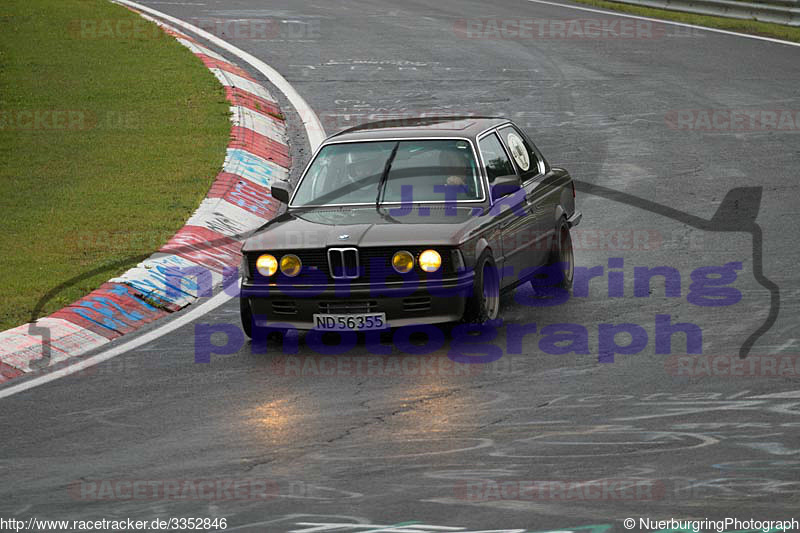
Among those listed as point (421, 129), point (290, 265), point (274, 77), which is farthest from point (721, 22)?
point (290, 265)

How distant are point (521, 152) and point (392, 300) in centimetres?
284

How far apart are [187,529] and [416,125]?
5.83 meters

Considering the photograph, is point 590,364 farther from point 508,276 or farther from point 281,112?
point 281,112

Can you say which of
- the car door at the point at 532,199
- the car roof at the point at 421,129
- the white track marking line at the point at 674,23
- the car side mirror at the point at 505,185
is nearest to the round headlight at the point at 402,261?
the car side mirror at the point at 505,185

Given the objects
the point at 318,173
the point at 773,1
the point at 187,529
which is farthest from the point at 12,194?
the point at 773,1

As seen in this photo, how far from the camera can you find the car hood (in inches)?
365

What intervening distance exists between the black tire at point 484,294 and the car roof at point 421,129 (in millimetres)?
1355

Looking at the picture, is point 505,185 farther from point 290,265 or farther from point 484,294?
point 290,265

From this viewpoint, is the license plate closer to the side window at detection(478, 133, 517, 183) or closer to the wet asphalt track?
the wet asphalt track

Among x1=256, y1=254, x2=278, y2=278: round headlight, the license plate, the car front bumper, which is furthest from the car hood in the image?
the license plate

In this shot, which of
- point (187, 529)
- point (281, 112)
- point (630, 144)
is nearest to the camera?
point (187, 529)

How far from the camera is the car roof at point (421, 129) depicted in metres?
10.7

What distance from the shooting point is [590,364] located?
8617mm

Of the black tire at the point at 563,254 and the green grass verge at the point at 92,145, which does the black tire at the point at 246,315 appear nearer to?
the green grass verge at the point at 92,145
